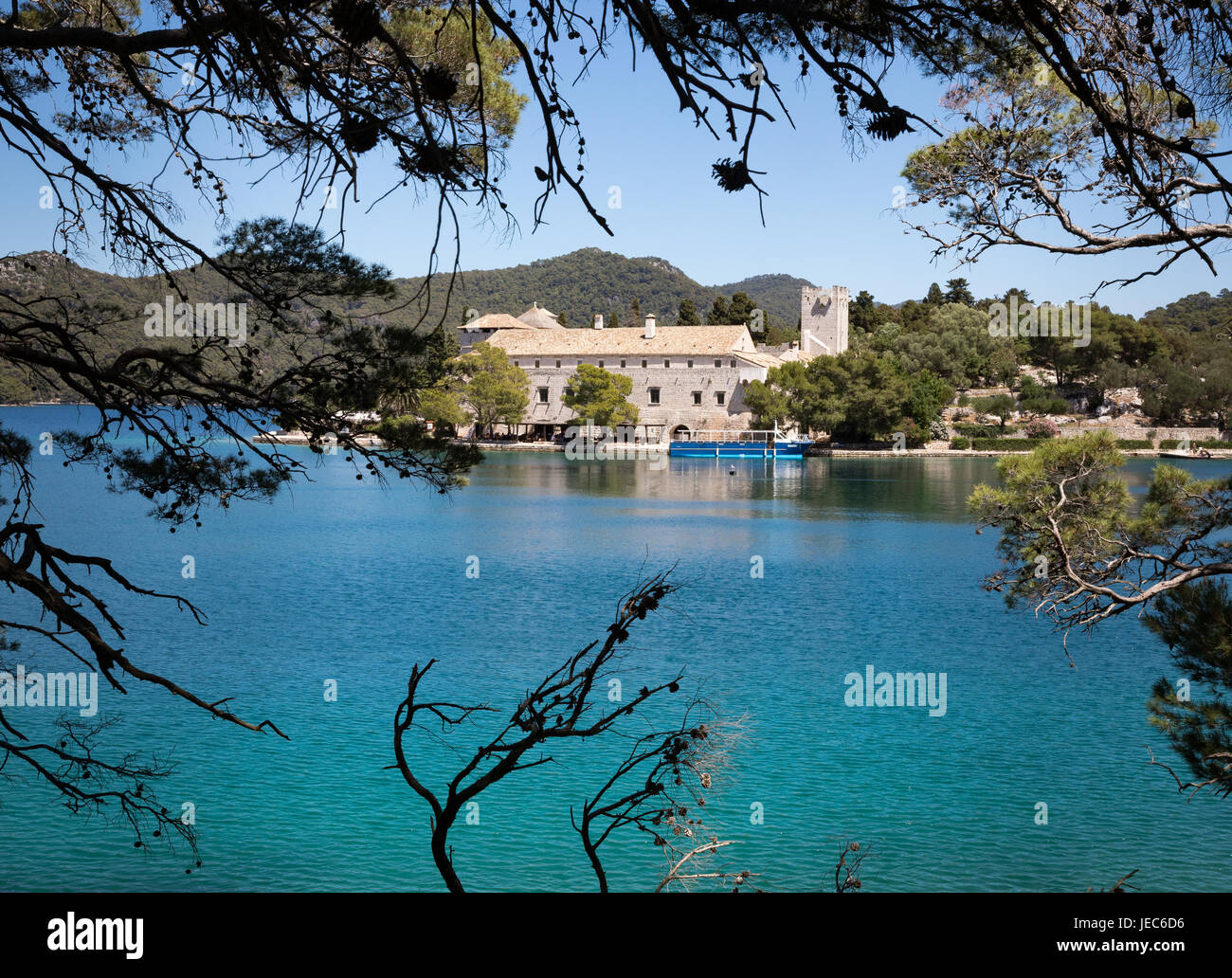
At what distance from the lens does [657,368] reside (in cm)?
4731

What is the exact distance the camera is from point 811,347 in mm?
51938

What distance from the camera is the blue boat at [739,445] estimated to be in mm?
44781

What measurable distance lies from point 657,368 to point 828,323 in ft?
33.9

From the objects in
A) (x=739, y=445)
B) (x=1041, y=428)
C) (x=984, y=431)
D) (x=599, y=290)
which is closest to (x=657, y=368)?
(x=739, y=445)

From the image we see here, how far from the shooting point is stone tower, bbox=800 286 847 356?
2046 inches

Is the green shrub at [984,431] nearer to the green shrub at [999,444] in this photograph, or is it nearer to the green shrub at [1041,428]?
the green shrub at [1041,428]

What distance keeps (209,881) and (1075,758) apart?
7.11 m

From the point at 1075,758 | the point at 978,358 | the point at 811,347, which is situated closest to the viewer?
the point at 1075,758

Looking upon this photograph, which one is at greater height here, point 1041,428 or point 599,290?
point 599,290

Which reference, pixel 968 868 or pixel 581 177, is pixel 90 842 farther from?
pixel 581 177

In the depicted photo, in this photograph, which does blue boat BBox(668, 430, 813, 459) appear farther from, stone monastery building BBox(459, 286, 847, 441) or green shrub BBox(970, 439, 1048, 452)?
green shrub BBox(970, 439, 1048, 452)

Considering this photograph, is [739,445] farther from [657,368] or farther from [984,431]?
[984,431]

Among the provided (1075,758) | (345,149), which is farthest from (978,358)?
(345,149)

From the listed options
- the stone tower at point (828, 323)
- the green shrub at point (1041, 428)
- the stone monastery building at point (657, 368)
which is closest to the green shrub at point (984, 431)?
the green shrub at point (1041, 428)
